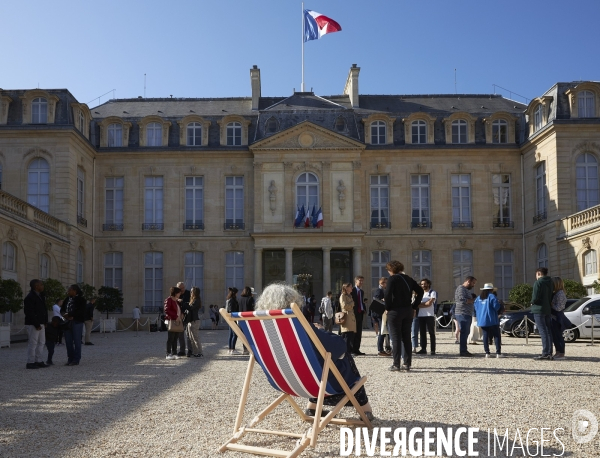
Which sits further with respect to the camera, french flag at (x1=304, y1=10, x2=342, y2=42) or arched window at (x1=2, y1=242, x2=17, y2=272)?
french flag at (x1=304, y1=10, x2=342, y2=42)

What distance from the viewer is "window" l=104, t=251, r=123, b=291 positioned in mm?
32438

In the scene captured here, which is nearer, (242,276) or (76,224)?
(76,224)

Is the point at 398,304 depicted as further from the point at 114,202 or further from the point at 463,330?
the point at 114,202

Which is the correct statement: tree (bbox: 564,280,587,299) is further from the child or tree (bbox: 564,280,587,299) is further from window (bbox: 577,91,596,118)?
the child

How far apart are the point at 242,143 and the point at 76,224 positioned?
779 cm

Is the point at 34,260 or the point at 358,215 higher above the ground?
the point at 358,215

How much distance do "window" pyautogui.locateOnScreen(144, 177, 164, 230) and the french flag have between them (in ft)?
31.0

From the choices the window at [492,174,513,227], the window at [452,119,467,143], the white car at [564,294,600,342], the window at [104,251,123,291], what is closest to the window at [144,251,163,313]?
the window at [104,251,123,291]

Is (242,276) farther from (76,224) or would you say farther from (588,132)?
(588,132)

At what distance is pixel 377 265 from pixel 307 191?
14.5 ft

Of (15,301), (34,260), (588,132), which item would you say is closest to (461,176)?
(588,132)

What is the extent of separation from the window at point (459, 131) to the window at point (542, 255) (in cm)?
562

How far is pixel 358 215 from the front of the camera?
31.6 m

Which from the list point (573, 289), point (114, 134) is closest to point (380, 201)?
point (573, 289)
